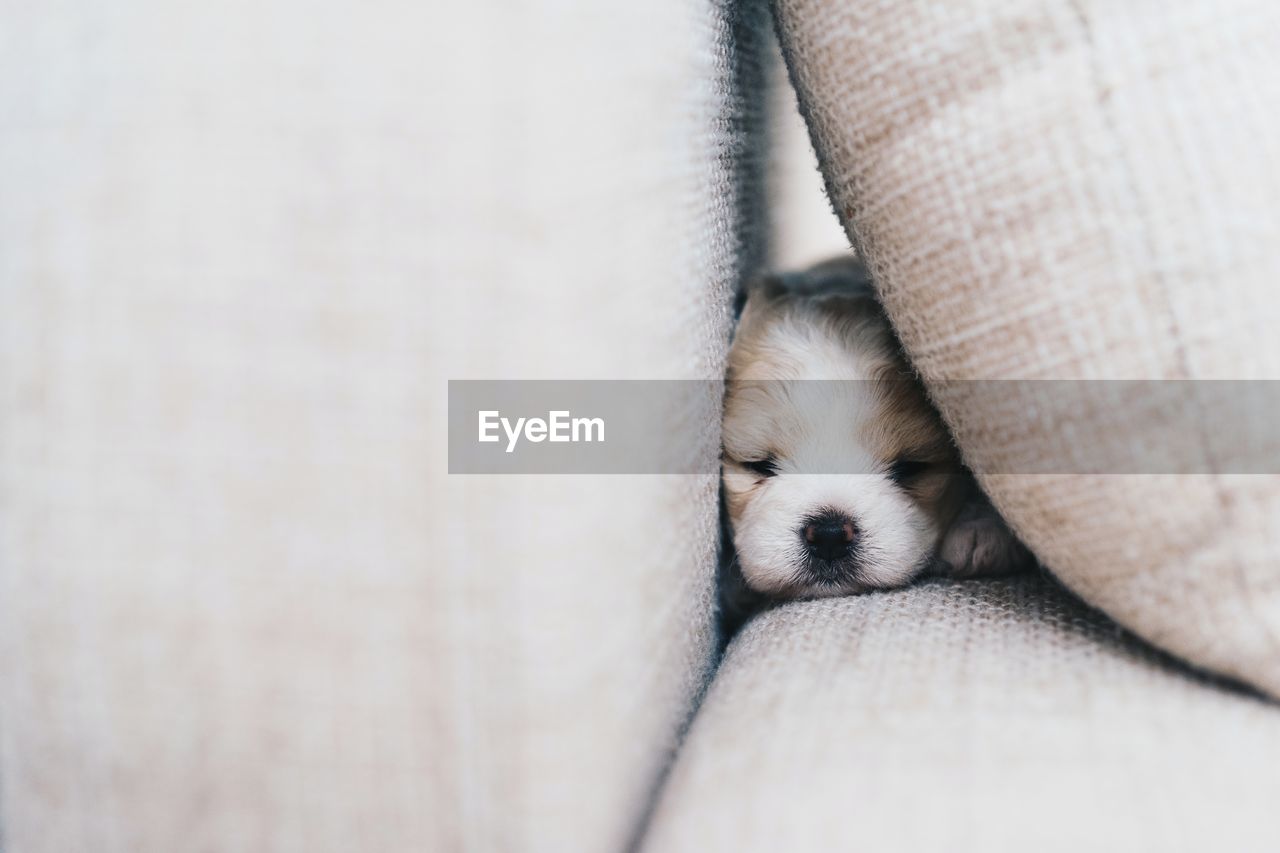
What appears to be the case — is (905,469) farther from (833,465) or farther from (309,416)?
(309,416)

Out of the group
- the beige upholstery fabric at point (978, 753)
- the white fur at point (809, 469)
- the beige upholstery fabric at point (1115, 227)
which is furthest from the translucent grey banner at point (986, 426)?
the white fur at point (809, 469)

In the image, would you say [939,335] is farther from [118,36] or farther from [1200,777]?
[118,36]

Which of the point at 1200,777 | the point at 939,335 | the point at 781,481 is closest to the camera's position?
the point at 1200,777

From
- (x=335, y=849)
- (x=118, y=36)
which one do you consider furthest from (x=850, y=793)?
(x=118, y=36)

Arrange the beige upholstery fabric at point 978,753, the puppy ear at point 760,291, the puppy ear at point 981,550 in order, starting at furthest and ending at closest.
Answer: the puppy ear at point 760,291, the puppy ear at point 981,550, the beige upholstery fabric at point 978,753

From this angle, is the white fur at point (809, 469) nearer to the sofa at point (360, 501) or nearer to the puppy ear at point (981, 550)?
the puppy ear at point (981, 550)

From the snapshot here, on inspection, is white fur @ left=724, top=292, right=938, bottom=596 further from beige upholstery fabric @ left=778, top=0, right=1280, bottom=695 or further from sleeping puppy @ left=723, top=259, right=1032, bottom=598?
beige upholstery fabric @ left=778, top=0, right=1280, bottom=695

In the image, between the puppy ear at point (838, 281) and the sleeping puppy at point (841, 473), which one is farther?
the puppy ear at point (838, 281)
